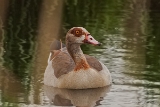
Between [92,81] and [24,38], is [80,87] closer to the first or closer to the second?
[92,81]

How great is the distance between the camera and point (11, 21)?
16781 millimetres

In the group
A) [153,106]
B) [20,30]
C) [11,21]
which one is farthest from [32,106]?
[11,21]

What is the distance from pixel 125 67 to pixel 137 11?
6672 millimetres

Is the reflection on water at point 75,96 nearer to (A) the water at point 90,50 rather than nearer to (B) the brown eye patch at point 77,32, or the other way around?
(A) the water at point 90,50

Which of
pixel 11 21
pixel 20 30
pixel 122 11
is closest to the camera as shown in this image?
pixel 20 30

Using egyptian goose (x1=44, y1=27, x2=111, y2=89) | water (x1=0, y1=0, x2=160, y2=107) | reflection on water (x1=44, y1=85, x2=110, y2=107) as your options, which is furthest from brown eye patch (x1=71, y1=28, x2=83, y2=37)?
reflection on water (x1=44, y1=85, x2=110, y2=107)

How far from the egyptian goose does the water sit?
6.2 inches

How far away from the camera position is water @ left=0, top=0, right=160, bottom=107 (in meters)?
10.0

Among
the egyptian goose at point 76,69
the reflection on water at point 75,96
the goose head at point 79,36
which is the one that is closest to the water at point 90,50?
the reflection on water at point 75,96

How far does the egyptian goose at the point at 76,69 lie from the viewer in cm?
1101

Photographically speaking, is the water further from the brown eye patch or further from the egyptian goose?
the brown eye patch

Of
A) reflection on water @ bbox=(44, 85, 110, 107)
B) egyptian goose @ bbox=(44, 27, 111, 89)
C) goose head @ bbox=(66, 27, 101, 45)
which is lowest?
reflection on water @ bbox=(44, 85, 110, 107)

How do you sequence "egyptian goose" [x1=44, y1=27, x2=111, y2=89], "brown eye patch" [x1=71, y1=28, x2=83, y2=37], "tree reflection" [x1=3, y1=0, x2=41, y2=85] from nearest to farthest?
"egyptian goose" [x1=44, y1=27, x2=111, y2=89] < "brown eye patch" [x1=71, y1=28, x2=83, y2=37] < "tree reflection" [x1=3, y1=0, x2=41, y2=85]

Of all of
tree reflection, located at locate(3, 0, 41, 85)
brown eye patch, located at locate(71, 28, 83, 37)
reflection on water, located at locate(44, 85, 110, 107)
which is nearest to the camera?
reflection on water, located at locate(44, 85, 110, 107)
